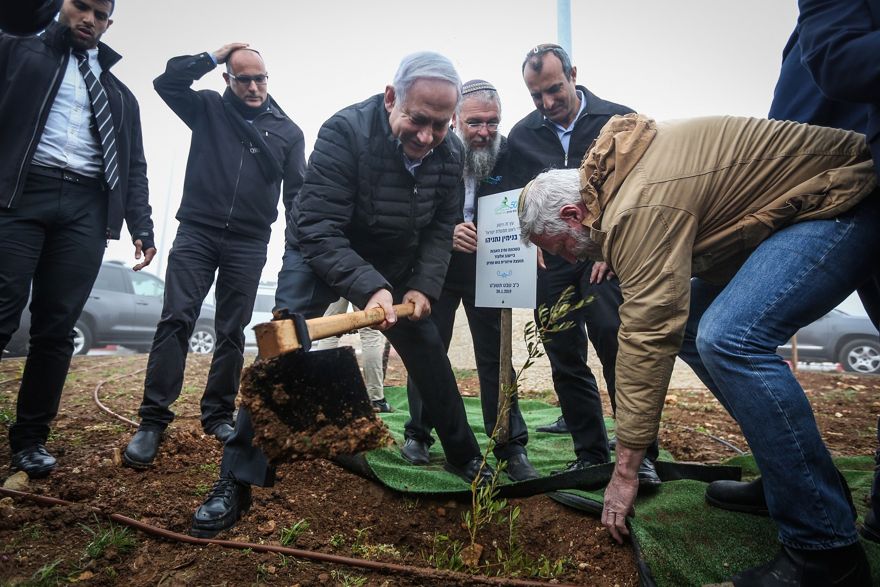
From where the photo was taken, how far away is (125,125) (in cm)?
296

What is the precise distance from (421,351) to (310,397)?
72cm

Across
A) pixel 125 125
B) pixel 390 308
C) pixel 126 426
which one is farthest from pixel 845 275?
pixel 126 426

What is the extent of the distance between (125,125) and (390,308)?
189cm

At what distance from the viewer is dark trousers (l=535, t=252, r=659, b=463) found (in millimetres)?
2844

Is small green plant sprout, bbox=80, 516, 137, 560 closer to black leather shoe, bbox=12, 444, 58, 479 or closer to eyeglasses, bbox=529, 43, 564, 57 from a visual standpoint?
black leather shoe, bbox=12, 444, 58, 479

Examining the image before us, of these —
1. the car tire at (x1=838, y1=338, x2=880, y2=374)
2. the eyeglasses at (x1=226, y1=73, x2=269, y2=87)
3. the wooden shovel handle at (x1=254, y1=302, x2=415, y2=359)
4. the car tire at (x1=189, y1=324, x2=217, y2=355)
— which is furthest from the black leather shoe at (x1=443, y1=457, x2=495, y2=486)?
the car tire at (x1=838, y1=338, x2=880, y2=374)

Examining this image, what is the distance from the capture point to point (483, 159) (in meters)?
3.44

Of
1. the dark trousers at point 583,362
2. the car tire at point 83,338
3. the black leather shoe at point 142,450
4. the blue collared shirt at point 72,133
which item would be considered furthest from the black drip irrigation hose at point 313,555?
the car tire at point 83,338

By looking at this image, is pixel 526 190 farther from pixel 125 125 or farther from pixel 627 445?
pixel 125 125

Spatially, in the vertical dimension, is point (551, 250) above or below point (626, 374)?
above

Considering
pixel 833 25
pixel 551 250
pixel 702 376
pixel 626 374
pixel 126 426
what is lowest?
pixel 126 426

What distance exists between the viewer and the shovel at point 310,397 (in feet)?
6.37

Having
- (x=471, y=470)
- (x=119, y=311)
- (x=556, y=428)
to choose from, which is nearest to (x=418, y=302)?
(x=471, y=470)

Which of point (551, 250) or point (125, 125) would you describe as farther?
point (125, 125)
